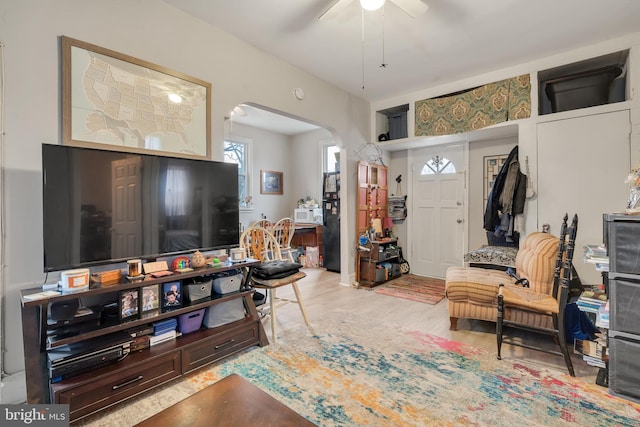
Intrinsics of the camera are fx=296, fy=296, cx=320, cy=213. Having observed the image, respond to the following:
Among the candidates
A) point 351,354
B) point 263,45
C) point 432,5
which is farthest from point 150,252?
point 432,5

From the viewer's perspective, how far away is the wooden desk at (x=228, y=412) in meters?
1.06

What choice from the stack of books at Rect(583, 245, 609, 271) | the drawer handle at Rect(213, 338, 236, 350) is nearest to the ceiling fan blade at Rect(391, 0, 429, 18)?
the stack of books at Rect(583, 245, 609, 271)

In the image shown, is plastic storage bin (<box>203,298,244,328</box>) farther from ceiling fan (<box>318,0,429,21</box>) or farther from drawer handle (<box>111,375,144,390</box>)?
ceiling fan (<box>318,0,429,21</box>)

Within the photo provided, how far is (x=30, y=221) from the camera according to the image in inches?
68.4

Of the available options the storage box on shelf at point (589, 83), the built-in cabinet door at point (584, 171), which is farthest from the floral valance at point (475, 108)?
the built-in cabinet door at point (584, 171)

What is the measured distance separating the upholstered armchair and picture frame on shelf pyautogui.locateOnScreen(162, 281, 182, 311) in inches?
86.9

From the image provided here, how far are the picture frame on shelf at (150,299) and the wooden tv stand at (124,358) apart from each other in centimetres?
6

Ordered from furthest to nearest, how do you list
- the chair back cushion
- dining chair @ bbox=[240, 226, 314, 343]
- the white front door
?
the white front door
dining chair @ bbox=[240, 226, 314, 343]
the chair back cushion

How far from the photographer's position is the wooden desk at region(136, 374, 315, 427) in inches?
41.6

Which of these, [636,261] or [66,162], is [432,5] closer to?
[636,261]

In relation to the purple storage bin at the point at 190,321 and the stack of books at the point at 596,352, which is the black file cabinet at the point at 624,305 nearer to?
the stack of books at the point at 596,352

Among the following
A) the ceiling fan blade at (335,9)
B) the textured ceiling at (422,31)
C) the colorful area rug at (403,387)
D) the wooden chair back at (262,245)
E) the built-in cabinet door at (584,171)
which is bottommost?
the colorful area rug at (403,387)

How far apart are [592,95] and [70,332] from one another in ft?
15.6

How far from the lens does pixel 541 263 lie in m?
2.39
